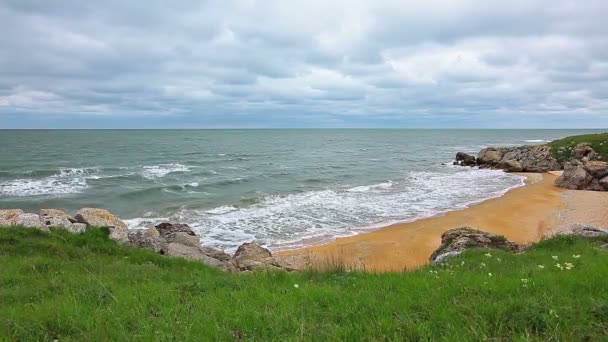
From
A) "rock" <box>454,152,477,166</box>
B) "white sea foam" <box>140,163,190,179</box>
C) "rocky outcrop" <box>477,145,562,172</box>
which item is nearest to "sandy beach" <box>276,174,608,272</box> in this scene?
"rocky outcrop" <box>477,145,562,172</box>

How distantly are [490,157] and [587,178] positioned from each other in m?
19.6

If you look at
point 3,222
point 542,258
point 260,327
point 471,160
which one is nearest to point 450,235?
point 542,258

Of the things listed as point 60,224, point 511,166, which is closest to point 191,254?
point 60,224

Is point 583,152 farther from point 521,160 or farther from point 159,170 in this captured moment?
point 159,170

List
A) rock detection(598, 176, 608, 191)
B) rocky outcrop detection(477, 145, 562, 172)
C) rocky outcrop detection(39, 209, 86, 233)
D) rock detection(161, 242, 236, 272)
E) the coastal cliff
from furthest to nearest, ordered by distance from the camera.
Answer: rocky outcrop detection(477, 145, 562, 172)
the coastal cliff
rock detection(598, 176, 608, 191)
rocky outcrop detection(39, 209, 86, 233)
rock detection(161, 242, 236, 272)

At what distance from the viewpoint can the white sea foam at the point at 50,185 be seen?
28.8 m

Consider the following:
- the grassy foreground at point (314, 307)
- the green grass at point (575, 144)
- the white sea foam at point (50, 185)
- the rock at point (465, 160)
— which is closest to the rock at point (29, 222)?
the grassy foreground at point (314, 307)

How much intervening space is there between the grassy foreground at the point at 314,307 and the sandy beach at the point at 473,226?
514 centimetres

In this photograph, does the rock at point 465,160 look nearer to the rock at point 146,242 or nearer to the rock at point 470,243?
the rock at point 470,243

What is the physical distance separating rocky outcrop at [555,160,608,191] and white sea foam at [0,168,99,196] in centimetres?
3941

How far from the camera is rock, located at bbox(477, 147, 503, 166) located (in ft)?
160

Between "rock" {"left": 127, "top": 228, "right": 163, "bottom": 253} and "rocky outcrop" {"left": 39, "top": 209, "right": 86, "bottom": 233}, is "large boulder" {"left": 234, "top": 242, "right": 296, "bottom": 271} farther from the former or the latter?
"rocky outcrop" {"left": 39, "top": 209, "right": 86, "bottom": 233}

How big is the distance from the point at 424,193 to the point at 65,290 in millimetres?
26648

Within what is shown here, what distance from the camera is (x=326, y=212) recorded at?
2305 cm
